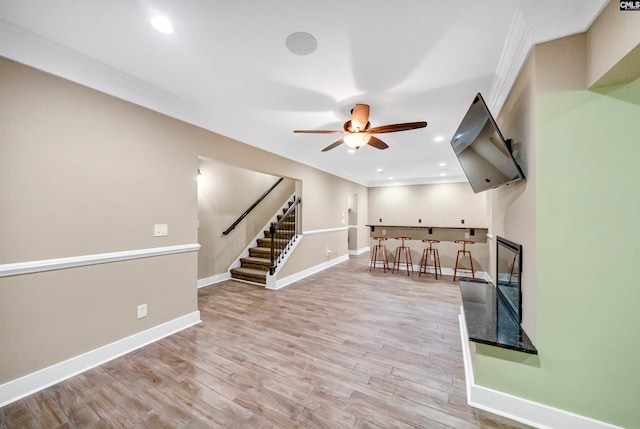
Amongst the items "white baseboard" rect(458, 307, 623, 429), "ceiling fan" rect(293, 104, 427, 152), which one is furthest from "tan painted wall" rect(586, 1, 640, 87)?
"white baseboard" rect(458, 307, 623, 429)

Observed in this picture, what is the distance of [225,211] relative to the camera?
16.1 feet

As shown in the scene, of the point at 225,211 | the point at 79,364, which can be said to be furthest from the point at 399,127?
the point at 225,211

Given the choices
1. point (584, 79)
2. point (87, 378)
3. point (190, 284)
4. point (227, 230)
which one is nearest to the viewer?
point (584, 79)

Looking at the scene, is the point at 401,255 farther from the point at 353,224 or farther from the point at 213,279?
the point at 213,279

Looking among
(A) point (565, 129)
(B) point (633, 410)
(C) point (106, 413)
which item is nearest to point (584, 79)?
(A) point (565, 129)

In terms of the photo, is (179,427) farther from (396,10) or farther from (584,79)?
(584,79)

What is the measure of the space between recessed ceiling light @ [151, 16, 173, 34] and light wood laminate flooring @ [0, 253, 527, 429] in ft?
8.66

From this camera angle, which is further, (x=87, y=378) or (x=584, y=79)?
(x=87, y=378)

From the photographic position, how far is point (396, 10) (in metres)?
1.43

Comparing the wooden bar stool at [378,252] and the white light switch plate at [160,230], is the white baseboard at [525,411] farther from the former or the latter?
the wooden bar stool at [378,252]

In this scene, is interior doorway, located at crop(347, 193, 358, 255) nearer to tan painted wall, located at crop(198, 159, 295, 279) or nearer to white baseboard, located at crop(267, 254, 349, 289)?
white baseboard, located at crop(267, 254, 349, 289)

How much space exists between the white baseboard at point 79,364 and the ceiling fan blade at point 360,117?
9.97 feet

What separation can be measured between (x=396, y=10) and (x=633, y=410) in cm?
272

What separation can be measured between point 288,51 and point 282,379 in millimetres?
2643
